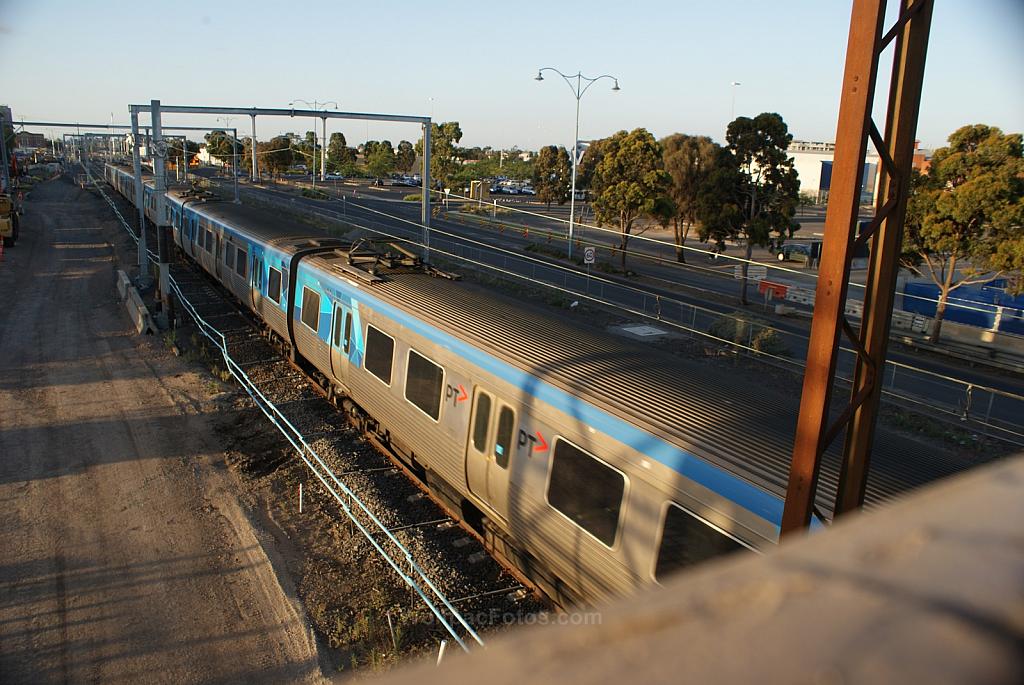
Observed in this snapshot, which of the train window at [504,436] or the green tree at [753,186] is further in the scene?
the green tree at [753,186]

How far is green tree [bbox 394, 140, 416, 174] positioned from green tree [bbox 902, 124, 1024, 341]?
288 feet

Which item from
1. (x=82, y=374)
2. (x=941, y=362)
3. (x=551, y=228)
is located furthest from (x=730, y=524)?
(x=551, y=228)

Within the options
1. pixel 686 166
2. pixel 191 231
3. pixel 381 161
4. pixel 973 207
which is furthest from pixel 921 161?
pixel 381 161

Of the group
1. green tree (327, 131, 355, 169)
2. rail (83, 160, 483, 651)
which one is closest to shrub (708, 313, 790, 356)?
rail (83, 160, 483, 651)

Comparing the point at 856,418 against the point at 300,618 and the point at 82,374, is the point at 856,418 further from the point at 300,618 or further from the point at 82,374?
the point at 82,374

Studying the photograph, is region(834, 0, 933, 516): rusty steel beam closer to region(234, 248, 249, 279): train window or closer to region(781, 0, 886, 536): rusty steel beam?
region(781, 0, 886, 536): rusty steel beam

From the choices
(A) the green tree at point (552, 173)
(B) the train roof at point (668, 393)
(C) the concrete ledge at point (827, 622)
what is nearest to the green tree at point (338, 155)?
(A) the green tree at point (552, 173)

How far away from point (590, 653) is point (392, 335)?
373 inches

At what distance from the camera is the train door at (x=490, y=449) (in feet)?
24.6

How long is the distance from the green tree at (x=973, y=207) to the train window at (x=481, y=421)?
1966 cm

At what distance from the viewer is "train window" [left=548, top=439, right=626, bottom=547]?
615 centimetres

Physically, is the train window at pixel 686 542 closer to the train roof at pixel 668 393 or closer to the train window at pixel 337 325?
the train roof at pixel 668 393

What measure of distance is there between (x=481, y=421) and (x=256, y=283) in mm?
10435

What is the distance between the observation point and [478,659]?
28.0 inches
